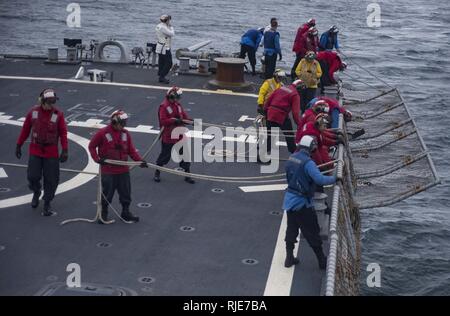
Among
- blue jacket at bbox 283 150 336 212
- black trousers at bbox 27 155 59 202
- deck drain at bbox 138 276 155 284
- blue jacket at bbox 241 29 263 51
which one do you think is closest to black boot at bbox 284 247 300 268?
blue jacket at bbox 283 150 336 212

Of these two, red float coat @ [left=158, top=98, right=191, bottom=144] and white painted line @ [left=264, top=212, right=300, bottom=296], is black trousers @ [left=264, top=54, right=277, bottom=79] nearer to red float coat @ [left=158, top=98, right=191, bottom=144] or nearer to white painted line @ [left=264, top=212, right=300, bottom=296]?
red float coat @ [left=158, top=98, right=191, bottom=144]

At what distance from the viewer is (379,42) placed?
59.5 metres

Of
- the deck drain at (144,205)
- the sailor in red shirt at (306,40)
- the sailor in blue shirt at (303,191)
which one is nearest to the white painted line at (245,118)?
the sailor in red shirt at (306,40)

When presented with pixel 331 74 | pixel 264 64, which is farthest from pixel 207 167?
pixel 264 64

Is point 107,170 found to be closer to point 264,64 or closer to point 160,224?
point 160,224

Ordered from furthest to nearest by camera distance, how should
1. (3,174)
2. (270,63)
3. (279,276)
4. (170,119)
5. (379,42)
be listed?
(379,42), (270,63), (3,174), (170,119), (279,276)

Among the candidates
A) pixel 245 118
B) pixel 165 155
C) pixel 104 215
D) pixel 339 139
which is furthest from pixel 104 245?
pixel 245 118

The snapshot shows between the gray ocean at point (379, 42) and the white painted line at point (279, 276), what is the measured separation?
29.0 ft

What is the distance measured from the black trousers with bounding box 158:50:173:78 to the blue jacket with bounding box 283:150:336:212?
1254cm

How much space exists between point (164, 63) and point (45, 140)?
423 inches

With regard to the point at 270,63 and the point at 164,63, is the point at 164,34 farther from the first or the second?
the point at 270,63

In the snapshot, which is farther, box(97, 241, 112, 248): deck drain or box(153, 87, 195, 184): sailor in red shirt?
box(153, 87, 195, 184): sailor in red shirt

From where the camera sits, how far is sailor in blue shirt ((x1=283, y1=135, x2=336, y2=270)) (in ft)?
34.4

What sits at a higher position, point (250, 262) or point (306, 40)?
point (306, 40)
